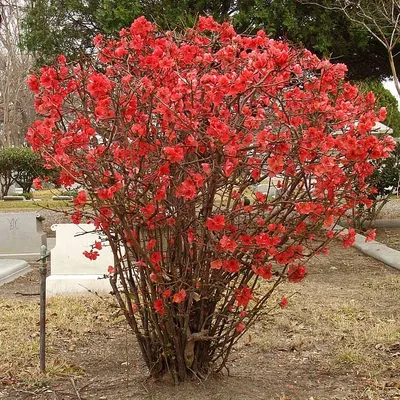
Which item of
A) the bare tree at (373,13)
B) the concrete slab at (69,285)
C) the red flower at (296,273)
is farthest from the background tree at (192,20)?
the red flower at (296,273)

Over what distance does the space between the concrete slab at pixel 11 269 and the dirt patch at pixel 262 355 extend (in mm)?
1272

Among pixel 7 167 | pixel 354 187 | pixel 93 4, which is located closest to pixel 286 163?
pixel 354 187

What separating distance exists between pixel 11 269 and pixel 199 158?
559 centimetres

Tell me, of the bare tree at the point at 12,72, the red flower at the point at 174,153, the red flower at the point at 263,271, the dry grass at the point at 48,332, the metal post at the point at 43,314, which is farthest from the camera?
the bare tree at the point at 12,72

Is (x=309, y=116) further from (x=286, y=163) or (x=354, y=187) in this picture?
(x=354, y=187)

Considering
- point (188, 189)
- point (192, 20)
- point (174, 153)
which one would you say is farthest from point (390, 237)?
point (174, 153)

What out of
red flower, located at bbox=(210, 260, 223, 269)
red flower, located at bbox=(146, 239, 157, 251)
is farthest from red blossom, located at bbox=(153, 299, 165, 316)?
red flower, located at bbox=(210, 260, 223, 269)

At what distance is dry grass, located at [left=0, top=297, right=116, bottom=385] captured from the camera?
4191 millimetres

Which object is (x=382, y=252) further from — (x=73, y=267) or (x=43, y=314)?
(x=43, y=314)

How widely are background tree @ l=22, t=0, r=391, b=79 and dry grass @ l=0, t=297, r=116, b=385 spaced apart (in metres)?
4.69

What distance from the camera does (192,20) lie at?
9.15 m

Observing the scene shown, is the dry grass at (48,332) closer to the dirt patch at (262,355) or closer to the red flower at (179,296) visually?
the dirt patch at (262,355)

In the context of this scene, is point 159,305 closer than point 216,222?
No

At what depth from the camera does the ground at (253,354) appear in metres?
3.74
